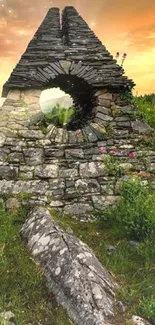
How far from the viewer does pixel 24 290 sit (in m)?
5.25

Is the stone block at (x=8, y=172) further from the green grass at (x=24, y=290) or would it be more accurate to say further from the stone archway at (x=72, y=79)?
the stone archway at (x=72, y=79)

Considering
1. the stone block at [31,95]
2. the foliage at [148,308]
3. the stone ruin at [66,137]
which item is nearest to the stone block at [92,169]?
the stone ruin at [66,137]

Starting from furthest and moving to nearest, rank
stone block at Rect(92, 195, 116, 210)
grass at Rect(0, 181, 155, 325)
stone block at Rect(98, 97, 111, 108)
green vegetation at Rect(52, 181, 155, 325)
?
stone block at Rect(98, 97, 111, 108), stone block at Rect(92, 195, 116, 210), green vegetation at Rect(52, 181, 155, 325), grass at Rect(0, 181, 155, 325)

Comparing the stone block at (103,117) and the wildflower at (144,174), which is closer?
the wildflower at (144,174)

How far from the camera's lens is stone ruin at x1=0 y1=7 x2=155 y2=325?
25.1 ft

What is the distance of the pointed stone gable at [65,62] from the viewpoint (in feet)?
29.8

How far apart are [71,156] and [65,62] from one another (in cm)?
268

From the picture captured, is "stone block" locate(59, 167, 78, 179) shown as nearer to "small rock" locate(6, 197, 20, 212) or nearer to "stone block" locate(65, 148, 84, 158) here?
"stone block" locate(65, 148, 84, 158)

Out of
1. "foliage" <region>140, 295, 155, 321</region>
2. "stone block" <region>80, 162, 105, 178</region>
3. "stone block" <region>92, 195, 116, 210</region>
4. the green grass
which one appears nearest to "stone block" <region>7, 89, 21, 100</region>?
"stone block" <region>80, 162, 105, 178</region>

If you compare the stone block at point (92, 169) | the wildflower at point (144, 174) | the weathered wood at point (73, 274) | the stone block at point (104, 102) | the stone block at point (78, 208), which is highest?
the stone block at point (104, 102)

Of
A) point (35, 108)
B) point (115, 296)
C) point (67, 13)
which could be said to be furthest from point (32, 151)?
point (67, 13)

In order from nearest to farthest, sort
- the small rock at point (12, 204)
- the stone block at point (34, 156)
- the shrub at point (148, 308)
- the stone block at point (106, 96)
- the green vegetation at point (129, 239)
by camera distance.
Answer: the shrub at point (148, 308) → the green vegetation at point (129, 239) → the small rock at point (12, 204) → the stone block at point (34, 156) → the stone block at point (106, 96)

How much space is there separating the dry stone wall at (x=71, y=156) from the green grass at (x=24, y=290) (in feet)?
5.28

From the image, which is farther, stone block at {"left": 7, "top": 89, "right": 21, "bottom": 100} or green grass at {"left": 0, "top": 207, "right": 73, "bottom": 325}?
stone block at {"left": 7, "top": 89, "right": 21, "bottom": 100}
